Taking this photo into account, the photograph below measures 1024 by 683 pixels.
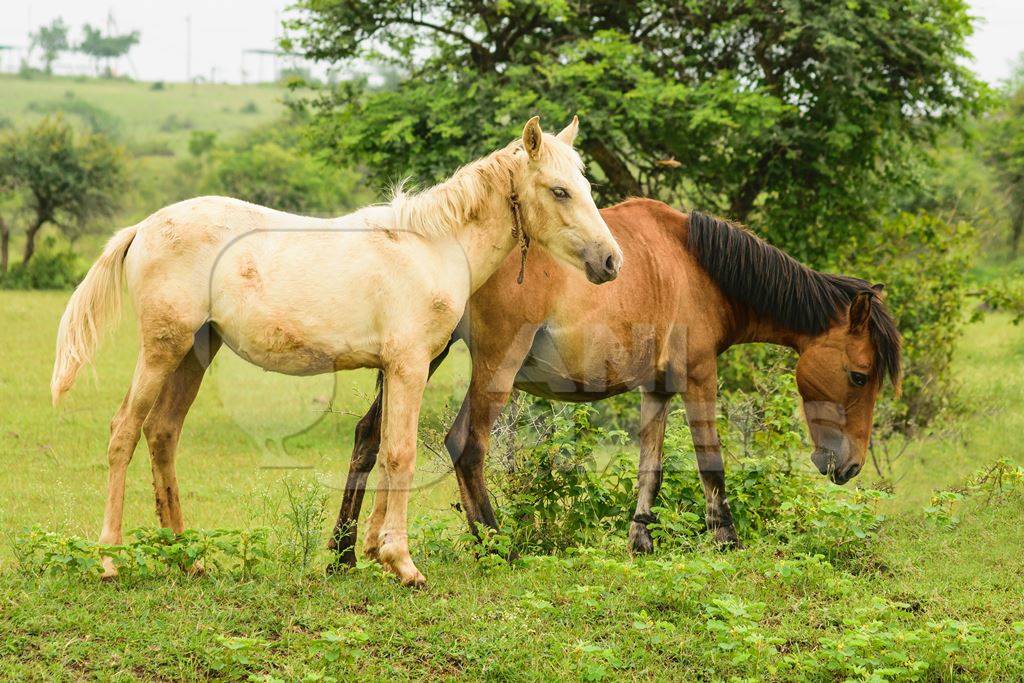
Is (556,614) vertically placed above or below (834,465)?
below

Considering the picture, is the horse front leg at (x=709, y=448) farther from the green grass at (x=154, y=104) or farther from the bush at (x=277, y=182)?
the green grass at (x=154, y=104)

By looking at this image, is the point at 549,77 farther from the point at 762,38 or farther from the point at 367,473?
the point at 367,473

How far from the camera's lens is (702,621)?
5078 millimetres

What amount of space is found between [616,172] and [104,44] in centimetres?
10449

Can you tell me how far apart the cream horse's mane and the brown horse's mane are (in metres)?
1.59

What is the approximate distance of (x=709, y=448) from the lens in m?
6.41

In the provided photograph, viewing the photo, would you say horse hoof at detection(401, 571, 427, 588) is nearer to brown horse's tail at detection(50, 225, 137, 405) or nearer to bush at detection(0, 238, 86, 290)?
brown horse's tail at detection(50, 225, 137, 405)

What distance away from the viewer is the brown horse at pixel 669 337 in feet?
19.4

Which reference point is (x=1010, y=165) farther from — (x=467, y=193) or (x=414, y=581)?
(x=414, y=581)

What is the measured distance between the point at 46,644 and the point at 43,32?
373ft

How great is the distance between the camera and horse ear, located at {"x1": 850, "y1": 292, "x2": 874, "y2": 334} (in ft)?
21.2

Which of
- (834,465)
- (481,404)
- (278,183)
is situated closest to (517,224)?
(481,404)

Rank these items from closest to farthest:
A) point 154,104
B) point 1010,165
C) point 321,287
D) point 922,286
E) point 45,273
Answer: point 321,287
point 922,286
point 45,273
point 1010,165
point 154,104

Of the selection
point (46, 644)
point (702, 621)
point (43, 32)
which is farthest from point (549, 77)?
point (43, 32)
